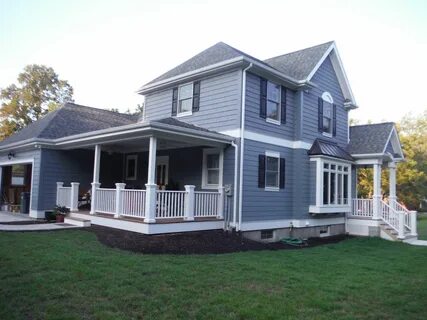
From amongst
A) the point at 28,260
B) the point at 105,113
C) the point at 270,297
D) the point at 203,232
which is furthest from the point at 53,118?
the point at 270,297

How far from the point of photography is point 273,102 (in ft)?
42.9

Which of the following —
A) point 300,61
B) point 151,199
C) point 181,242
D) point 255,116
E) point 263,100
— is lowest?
point 181,242

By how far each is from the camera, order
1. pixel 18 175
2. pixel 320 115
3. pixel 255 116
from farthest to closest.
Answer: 1. pixel 18 175
2. pixel 320 115
3. pixel 255 116

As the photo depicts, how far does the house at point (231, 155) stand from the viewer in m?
11.1

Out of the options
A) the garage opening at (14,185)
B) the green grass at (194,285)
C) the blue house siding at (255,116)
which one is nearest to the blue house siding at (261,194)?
the blue house siding at (255,116)

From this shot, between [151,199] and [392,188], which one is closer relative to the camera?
[151,199]

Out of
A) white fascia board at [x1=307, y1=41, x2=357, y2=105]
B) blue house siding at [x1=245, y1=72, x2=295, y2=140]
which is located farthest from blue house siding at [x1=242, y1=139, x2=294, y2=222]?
white fascia board at [x1=307, y1=41, x2=357, y2=105]

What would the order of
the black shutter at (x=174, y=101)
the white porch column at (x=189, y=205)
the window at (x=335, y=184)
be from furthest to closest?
A: the black shutter at (x=174, y=101)
the window at (x=335, y=184)
the white porch column at (x=189, y=205)

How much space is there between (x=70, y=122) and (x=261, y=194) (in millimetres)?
9580

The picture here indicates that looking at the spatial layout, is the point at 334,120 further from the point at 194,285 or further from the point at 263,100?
the point at 194,285

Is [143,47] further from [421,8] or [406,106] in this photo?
[406,106]

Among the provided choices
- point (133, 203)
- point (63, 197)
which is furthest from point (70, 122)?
point (133, 203)

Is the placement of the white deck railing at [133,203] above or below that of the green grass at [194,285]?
above

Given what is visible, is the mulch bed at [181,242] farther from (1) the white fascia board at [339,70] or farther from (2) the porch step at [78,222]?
(1) the white fascia board at [339,70]
